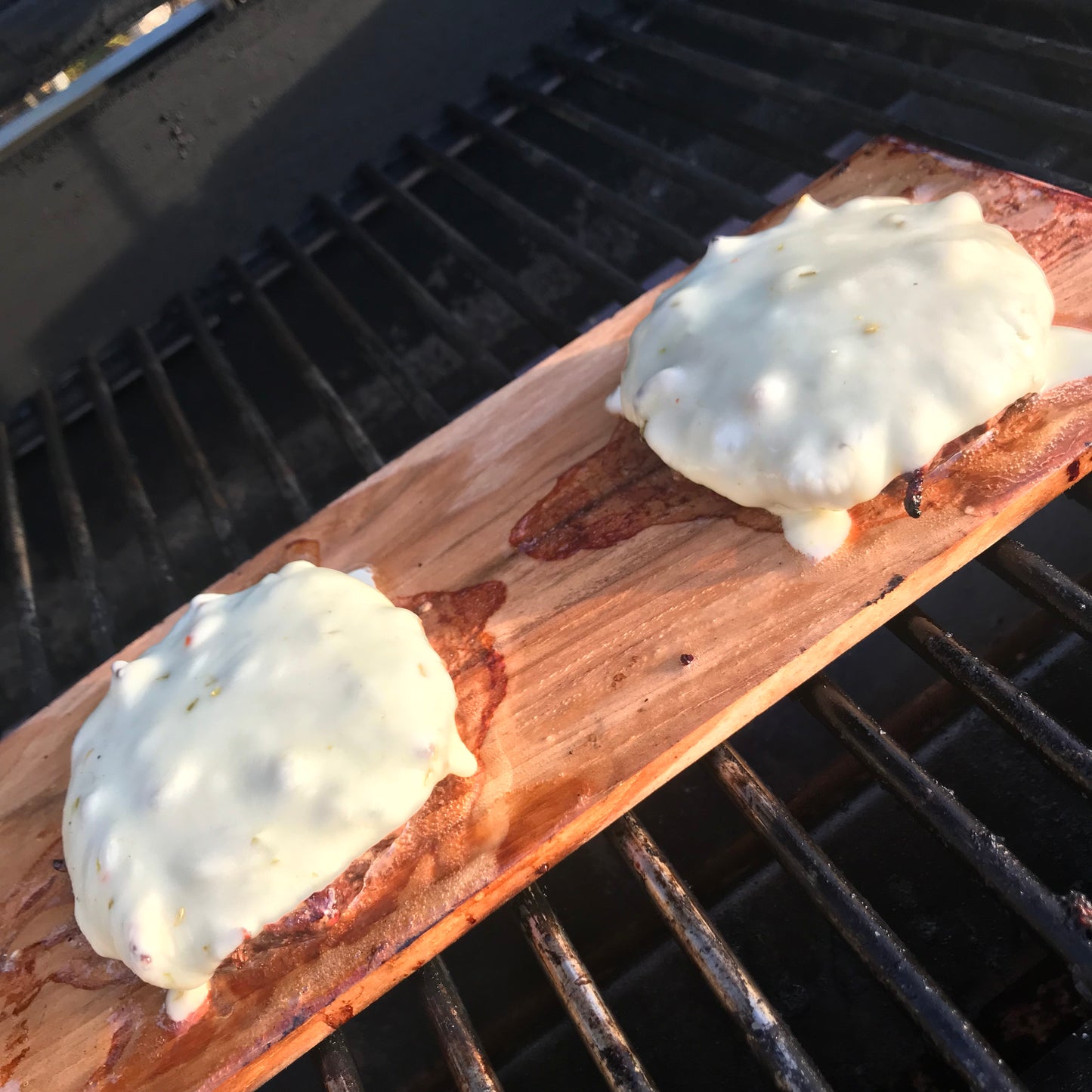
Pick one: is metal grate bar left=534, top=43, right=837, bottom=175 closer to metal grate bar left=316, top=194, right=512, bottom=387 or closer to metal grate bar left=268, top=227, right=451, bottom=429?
metal grate bar left=316, top=194, right=512, bottom=387

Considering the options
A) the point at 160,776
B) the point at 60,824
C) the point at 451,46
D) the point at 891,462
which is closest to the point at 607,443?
the point at 891,462

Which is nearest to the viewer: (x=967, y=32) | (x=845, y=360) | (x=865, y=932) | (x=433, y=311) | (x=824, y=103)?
(x=865, y=932)

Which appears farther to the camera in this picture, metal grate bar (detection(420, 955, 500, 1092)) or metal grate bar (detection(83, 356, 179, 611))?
metal grate bar (detection(83, 356, 179, 611))

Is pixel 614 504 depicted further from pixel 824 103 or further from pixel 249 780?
pixel 824 103

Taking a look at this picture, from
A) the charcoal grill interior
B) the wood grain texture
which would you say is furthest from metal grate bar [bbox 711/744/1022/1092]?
the wood grain texture

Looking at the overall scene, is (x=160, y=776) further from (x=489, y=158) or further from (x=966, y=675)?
(x=489, y=158)

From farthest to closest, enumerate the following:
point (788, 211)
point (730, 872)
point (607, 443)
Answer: point (788, 211)
point (607, 443)
point (730, 872)

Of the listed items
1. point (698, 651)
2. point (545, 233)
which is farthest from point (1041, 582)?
point (545, 233)
